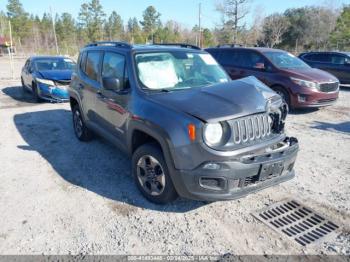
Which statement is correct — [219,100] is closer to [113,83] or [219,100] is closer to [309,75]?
[113,83]

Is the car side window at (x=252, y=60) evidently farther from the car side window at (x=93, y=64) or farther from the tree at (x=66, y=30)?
the tree at (x=66, y=30)

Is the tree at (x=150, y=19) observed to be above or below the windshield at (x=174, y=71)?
above

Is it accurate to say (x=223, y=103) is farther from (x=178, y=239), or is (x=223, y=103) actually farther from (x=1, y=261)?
(x=1, y=261)

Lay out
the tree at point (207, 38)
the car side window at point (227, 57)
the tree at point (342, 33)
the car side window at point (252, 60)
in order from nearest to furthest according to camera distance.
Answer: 1. the car side window at point (252, 60)
2. the car side window at point (227, 57)
3. the tree at point (342, 33)
4. the tree at point (207, 38)

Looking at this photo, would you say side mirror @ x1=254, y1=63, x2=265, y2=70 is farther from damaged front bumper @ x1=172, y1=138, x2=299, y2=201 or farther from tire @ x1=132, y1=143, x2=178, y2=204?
tire @ x1=132, y1=143, x2=178, y2=204

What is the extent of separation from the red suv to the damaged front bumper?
5.35 metres

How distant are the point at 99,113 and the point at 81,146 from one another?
1294 mm

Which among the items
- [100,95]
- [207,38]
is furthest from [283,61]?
[207,38]

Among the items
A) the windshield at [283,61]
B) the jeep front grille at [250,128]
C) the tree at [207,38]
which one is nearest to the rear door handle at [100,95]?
the jeep front grille at [250,128]

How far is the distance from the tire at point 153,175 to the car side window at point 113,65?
1.18 meters

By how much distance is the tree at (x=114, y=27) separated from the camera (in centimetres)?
6388

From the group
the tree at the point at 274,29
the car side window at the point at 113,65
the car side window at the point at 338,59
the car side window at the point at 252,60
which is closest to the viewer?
the car side window at the point at 113,65

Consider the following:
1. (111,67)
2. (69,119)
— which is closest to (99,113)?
(111,67)

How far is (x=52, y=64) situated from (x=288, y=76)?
8130 millimetres
